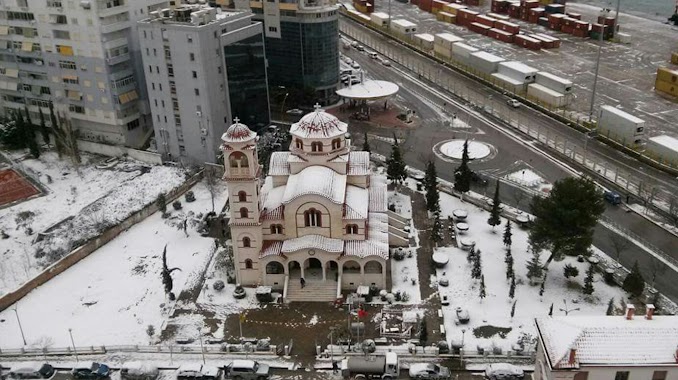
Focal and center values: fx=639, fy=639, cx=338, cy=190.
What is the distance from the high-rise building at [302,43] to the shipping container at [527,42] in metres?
53.8

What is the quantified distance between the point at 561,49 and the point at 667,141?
6292cm

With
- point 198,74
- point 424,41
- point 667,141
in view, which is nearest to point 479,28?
point 424,41

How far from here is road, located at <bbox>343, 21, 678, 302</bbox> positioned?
70125 millimetres

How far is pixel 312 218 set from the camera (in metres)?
65.1

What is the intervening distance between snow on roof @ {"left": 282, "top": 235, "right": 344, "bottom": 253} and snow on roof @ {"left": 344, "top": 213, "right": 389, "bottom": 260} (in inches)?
41.2

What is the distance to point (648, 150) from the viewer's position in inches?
3590

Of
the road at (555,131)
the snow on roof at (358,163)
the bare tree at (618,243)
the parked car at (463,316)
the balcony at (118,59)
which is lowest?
the parked car at (463,316)

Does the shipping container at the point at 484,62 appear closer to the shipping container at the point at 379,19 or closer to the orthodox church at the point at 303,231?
the shipping container at the point at 379,19

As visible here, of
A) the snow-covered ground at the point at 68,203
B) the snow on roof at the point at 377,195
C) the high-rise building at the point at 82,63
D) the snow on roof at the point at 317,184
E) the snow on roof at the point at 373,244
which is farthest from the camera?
the high-rise building at the point at 82,63

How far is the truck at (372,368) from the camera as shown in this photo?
54.0 meters

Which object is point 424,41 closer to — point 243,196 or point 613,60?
point 613,60

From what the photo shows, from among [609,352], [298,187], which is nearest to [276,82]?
[298,187]

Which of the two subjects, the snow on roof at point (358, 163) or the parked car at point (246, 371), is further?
the snow on roof at point (358, 163)

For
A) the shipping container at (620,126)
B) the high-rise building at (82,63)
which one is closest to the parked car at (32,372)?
the high-rise building at (82,63)
